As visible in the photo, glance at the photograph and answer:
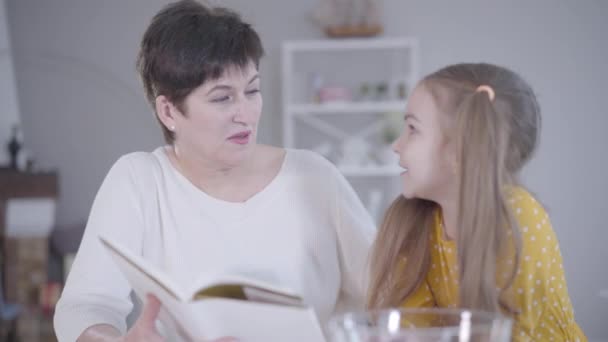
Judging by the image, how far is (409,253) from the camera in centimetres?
140

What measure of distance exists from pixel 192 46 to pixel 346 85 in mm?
3090

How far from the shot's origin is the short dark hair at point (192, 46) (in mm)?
1466

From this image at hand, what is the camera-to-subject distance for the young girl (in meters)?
1.10

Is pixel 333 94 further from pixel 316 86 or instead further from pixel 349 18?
pixel 349 18

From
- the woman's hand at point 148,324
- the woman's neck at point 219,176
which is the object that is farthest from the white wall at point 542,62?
the woman's hand at point 148,324

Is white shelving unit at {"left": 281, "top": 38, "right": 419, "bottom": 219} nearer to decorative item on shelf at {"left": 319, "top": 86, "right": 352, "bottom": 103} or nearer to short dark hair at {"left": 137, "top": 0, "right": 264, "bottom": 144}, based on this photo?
decorative item on shelf at {"left": 319, "top": 86, "right": 352, "bottom": 103}

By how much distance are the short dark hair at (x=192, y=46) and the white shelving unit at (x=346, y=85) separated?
2.70 m

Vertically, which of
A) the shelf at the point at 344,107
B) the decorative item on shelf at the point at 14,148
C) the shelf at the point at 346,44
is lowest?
the decorative item on shelf at the point at 14,148

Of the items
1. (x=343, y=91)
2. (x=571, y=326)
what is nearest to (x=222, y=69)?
(x=571, y=326)

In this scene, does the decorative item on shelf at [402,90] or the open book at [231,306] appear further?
the decorative item on shelf at [402,90]

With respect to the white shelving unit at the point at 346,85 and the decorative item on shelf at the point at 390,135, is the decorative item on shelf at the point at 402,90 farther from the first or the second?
the decorative item on shelf at the point at 390,135

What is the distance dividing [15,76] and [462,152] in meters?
4.12

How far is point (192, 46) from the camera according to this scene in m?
1.47

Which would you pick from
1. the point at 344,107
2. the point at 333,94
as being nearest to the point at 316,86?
the point at 333,94
